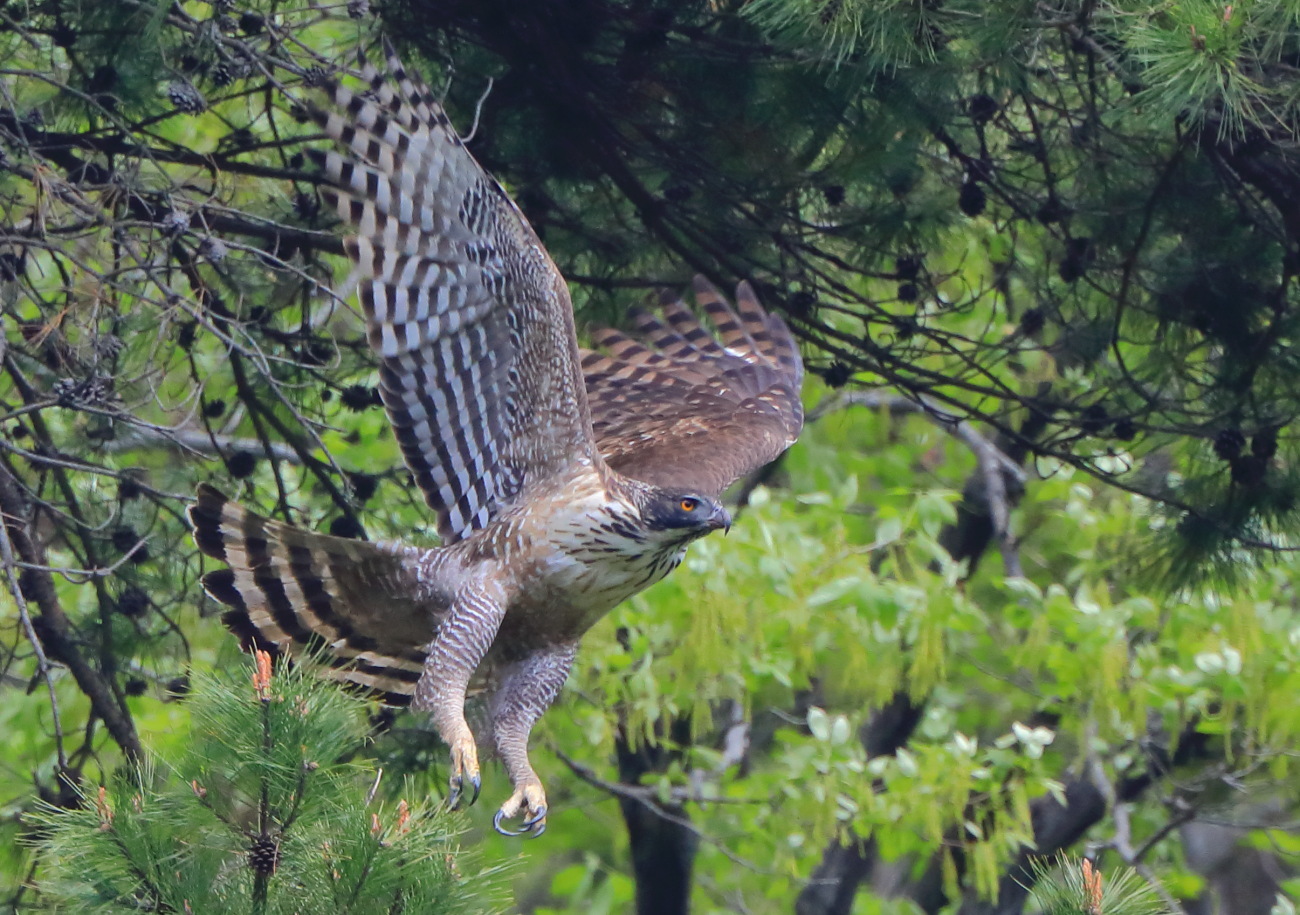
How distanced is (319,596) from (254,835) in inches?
69.7

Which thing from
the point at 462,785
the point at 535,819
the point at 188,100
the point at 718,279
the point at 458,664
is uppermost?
the point at 188,100

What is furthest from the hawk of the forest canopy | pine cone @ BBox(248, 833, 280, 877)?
pine cone @ BBox(248, 833, 280, 877)

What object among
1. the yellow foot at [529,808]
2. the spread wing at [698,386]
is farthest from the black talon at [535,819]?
the spread wing at [698,386]

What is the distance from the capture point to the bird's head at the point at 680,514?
3812 millimetres

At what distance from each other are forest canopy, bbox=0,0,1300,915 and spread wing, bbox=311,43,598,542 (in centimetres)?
21

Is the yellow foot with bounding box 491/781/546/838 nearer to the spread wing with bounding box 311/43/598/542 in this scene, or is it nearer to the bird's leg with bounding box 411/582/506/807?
the bird's leg with bounding box 411/582/506/807

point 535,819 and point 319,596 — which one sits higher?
point 319,596

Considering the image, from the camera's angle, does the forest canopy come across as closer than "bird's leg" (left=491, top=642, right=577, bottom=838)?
Yes

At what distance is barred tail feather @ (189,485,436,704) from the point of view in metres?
3.86

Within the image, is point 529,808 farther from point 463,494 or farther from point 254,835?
point 254,835

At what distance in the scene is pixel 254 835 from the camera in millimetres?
2281

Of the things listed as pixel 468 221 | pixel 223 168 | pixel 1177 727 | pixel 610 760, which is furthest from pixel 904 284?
pixel 610 760

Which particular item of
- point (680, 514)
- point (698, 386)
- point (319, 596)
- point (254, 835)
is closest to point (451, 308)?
point (680, 514)

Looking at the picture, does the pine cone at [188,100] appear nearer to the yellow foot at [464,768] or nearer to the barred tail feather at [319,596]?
the barred tail feather at [319,596]
